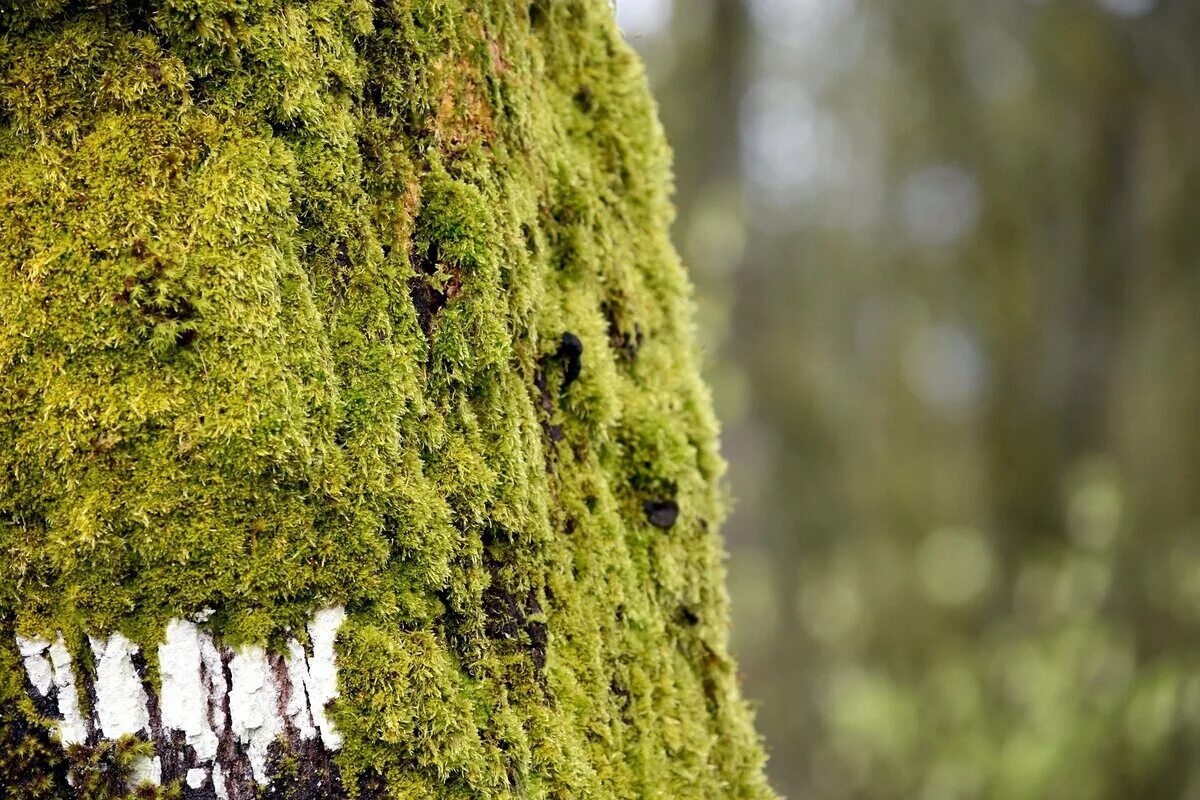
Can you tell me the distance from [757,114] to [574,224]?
6271 millimetres

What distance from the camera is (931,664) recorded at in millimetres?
8070

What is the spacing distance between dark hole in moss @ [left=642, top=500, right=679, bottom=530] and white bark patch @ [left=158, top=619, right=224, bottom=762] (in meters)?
0.66

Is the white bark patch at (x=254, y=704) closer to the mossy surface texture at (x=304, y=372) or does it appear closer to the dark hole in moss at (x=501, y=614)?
the mossy surface texture at (x=304, y=372)

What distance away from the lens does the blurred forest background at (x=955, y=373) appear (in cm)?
552

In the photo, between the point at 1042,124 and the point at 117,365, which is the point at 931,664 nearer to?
the point at 1042,124

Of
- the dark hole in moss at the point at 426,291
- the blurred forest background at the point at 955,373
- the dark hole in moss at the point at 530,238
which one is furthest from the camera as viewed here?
the blurred forest background at the point at 955,373

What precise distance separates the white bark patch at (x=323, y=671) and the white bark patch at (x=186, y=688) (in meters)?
0.10

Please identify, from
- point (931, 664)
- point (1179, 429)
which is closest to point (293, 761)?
point (1179, 429)

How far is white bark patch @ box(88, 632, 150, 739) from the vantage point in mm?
958

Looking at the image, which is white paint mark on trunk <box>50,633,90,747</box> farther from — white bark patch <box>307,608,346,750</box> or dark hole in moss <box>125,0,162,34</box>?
dark hole in moss <box>125,0,162,34</box>

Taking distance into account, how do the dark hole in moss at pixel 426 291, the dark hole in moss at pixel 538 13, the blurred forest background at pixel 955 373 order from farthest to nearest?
1. the blurred forest background at pixel 955 373
2. the dark hole in moss at pixel 538 13
3. the dark hole in moss at pixel 426 291

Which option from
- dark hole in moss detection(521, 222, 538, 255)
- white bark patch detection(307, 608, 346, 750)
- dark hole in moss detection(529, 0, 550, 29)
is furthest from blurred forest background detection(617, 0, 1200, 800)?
white bark patch detection(307, 608, 346, 750)

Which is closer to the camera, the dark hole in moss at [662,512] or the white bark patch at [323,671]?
the white bark patch at [323,671]

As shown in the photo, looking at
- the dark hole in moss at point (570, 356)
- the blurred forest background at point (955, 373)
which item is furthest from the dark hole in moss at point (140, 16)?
the blurred forest background at point (955, 373)
